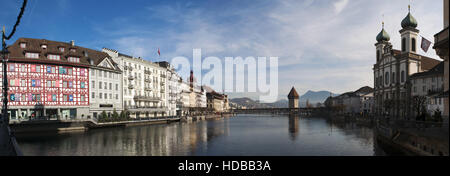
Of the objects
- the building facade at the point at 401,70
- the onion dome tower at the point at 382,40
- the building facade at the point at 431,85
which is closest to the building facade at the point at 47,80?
the building facade at the point at 431,85

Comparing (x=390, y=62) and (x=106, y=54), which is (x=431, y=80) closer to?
(x=390, y=62)

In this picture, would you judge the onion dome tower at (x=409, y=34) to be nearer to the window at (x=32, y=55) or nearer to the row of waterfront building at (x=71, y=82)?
the row of waterfront building at (x=71, y=82)

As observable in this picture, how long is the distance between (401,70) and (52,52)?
8803 cm

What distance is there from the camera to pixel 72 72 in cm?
6203

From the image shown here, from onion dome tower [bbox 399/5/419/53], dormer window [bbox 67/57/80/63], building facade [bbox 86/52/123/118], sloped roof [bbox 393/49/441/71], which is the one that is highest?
onion dome tower [bbox 399/5/419/53]

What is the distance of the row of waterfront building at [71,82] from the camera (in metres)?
55.5

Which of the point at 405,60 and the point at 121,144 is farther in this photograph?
the point at 405,60

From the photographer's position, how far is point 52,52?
5934 cm

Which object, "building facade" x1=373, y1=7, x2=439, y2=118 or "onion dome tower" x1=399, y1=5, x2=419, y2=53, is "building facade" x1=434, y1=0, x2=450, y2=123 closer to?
"building facade" x1=373, y1=7, x2=439, y2=118

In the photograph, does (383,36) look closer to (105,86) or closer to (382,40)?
(382,40)

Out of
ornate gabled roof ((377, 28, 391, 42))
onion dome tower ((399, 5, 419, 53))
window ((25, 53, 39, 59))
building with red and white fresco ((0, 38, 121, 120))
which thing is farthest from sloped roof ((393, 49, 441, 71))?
window ((25, 53, 39, 59))

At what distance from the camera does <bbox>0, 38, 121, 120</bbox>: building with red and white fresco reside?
55.0 m
